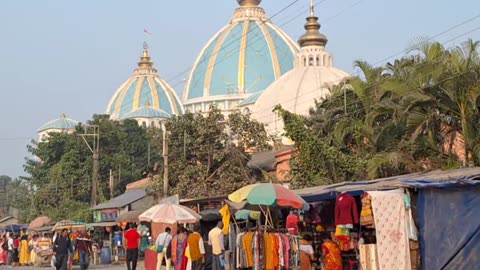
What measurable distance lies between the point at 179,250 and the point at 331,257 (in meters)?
4.84

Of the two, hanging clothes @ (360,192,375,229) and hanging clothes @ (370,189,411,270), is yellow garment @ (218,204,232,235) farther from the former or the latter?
hanging clothes @ (370,189,411,270)

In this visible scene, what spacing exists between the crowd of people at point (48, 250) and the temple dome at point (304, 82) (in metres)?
25.3

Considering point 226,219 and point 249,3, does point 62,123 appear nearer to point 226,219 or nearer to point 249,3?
point 249,3

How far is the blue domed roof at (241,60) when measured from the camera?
8994 centimetres

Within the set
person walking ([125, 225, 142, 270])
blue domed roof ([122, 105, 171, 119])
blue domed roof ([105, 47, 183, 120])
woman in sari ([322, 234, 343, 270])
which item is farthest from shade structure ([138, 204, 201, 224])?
blue domed roof ([105, 47, 183, 120])

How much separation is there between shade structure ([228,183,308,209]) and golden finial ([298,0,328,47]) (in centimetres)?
4643

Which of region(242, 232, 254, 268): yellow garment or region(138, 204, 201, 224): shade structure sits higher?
region(138, 204, 201, 224): shade structure

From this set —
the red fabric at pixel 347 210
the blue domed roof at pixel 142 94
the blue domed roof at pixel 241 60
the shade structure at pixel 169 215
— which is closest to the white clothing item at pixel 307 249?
the red fabric at pixel 347 210

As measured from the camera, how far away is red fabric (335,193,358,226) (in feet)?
47.2

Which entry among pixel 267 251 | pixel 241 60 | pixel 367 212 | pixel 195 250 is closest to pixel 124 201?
pixel 195 250

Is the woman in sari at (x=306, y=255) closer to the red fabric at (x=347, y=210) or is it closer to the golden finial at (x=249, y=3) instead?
the red fabric at (x=347, y=210)

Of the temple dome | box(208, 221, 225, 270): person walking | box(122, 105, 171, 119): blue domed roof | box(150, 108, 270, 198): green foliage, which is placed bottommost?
box(208, 221, 225, 270): person walking

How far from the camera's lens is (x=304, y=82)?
59000mm

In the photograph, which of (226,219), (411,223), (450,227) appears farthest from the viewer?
(226,219)
